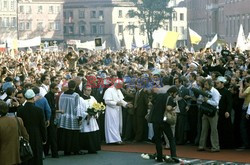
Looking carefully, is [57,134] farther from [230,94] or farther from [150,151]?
[230,94]

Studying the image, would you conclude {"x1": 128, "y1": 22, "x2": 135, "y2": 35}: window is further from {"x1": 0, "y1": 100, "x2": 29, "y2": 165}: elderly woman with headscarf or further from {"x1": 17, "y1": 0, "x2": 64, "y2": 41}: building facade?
{"x1": 0, "y1": 100, "x2": 29, "y2": 165}: elderly woman with headscarf

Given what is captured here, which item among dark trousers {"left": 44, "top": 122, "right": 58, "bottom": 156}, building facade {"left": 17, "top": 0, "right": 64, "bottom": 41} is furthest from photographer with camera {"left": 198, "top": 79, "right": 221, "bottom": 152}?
building facade {"left": 17, "top": 0, "right": 64, "bottom": 41}

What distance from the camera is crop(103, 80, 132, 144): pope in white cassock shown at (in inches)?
890

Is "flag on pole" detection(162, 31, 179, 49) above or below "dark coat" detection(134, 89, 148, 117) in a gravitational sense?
above

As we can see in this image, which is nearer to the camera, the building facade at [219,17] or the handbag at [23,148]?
the handbag at [23,148]

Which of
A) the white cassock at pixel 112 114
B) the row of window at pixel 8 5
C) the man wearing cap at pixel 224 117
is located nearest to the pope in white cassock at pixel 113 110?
the white cassock at pixel 112 114

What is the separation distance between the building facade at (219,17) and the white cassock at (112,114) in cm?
4511

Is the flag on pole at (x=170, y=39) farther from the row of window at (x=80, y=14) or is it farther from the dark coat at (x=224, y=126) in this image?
the row of window at (x=80, y=14)

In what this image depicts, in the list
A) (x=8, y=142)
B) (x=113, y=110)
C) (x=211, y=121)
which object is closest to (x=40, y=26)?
(x=113, y=110)

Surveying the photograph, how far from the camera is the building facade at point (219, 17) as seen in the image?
278ft

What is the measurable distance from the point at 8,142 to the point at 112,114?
27.4 ft

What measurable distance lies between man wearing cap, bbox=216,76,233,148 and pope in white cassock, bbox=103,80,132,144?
2.63 metres

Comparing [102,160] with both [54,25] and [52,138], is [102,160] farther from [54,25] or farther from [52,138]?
[54,25]

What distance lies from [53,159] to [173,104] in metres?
3.15
